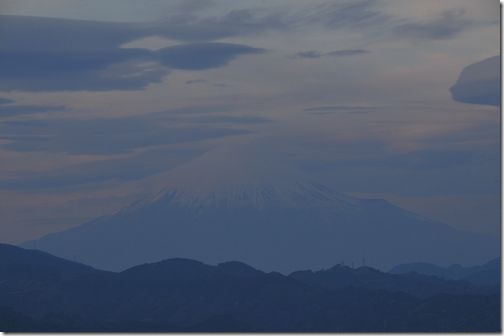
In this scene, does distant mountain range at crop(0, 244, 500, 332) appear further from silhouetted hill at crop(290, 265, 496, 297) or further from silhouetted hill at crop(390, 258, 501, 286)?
silhouetted hill at crop(390, 258, 501, 286)

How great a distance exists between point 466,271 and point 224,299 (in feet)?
71.5

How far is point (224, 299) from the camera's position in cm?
5059

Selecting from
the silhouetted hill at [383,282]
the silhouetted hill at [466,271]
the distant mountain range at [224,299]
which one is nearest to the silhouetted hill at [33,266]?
the distant mountain range at [224,299]

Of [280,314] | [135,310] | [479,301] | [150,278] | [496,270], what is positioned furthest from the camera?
[496,270]

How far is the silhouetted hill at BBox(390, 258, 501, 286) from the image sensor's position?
6114cm

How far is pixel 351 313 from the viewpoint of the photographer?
155 ft

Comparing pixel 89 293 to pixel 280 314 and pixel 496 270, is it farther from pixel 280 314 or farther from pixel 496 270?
pixel 496 270

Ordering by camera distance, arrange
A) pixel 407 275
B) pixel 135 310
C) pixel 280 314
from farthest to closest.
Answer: pixel 407 275
pixel 135 310
pixel 280 314

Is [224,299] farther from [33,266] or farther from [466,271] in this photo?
[466,271]

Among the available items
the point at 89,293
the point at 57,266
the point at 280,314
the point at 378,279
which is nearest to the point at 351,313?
the point at 280,314

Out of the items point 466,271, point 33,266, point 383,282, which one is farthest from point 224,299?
point 466,271

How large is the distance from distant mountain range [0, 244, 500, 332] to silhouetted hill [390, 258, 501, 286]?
13.0 ft

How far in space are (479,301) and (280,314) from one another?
9667mm

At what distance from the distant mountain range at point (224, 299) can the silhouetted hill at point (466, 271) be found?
3972 mm
